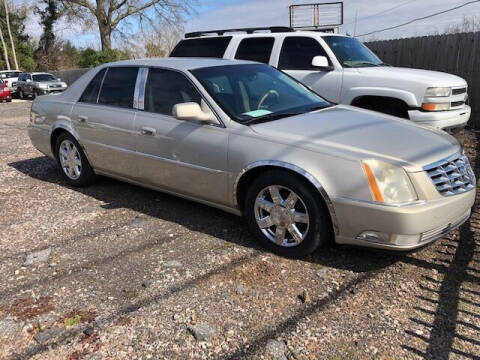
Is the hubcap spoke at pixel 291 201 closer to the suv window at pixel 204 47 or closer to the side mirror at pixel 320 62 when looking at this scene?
the side mirror at pixel 320 62

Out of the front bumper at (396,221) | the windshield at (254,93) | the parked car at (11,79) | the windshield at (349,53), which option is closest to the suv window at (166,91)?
the windshield at (254,93)

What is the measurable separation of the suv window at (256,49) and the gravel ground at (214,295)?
153 inches

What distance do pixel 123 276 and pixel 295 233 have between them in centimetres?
138

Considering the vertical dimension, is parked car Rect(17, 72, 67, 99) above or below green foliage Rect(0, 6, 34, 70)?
below

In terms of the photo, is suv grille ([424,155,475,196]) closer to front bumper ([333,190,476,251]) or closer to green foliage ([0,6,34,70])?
front bumper ([333,190,476,251])

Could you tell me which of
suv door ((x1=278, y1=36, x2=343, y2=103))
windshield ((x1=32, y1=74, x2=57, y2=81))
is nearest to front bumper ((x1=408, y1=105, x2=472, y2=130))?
suv door ((x1=278, y1=36, x2=343, y2=103))

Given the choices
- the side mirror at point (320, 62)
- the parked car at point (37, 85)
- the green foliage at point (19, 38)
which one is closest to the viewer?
the side mirror at point (320, 62)

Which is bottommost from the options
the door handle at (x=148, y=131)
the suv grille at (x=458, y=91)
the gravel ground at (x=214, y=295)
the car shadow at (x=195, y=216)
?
the gravel ground at (x=214, y=295)

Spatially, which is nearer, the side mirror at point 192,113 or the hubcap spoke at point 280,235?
the hubcap spoke at point 280,235

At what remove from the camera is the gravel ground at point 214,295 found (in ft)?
9.06

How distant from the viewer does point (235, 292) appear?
3.33m

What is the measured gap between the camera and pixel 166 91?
15.2 feet

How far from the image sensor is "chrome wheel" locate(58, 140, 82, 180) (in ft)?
18.8

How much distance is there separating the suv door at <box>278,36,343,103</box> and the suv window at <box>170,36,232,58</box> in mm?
1117
